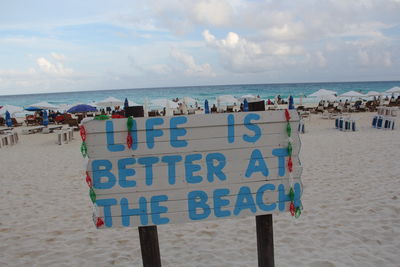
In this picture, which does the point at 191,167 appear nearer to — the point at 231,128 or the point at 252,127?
the point at 231,128

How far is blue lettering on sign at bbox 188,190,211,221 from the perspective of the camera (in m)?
2.29

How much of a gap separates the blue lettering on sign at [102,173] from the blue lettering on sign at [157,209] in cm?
34

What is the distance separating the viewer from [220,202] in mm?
2305

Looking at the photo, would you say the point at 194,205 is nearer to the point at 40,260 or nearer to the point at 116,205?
the point at 116,205

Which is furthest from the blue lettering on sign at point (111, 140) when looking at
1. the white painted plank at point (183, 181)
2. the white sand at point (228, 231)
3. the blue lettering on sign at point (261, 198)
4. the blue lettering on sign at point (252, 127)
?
the white sand at point (228, 231)

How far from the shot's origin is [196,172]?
2.26 metres

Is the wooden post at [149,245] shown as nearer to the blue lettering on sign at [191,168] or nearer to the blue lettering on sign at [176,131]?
the blue lettering on sign at [191,168]

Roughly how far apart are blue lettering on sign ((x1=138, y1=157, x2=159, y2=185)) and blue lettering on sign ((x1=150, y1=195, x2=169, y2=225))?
146 mm

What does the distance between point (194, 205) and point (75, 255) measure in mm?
2384

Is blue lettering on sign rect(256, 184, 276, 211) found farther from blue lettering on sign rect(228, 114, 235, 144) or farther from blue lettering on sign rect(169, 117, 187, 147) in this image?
blue lettering on sign rect(169, 117, 187, 147)

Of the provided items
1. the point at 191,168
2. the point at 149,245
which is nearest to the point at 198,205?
the point at 191,168

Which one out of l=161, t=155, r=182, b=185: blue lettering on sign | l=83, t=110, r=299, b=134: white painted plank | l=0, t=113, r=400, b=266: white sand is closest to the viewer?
l=83, t=110, r=299, b=134: white painted plank

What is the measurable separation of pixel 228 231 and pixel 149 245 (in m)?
2.05

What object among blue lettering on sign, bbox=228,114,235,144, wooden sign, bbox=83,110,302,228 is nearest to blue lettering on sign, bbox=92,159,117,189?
wooden sign, bbox=83,110,302,228
